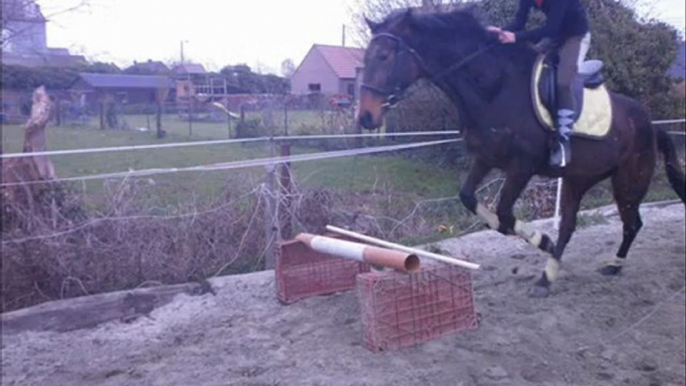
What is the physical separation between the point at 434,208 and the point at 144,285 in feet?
13.7

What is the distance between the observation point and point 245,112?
14.7 m

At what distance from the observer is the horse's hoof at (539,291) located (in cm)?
512

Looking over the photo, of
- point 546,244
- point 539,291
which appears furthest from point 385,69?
point 539,291

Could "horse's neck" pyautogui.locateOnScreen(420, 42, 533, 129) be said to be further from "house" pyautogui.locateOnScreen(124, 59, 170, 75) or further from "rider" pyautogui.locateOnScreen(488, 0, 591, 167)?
"house" pyautogui.locateOnScreen(124, 59, 170, 75)

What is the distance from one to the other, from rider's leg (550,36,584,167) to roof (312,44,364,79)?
530cm

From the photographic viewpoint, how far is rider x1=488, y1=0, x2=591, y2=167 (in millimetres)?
4836

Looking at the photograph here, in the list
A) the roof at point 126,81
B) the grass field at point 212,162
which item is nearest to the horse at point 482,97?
the grass field at point 212,162

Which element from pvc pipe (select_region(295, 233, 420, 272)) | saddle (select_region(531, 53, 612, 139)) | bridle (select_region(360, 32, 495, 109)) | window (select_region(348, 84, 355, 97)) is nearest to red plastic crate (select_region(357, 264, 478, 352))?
pvc pipe (select_region(295, 233, 420, 272))

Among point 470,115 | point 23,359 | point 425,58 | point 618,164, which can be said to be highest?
point 425,58

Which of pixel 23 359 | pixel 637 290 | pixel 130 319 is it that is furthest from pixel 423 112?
pixel 23 359

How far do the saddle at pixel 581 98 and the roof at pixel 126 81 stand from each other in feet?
31.9

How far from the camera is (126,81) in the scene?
45.1 ft

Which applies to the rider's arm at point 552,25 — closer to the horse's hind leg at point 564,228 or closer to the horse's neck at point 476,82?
the horse's neck at point 476,82

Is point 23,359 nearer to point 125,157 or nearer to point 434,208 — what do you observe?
point 434,208
